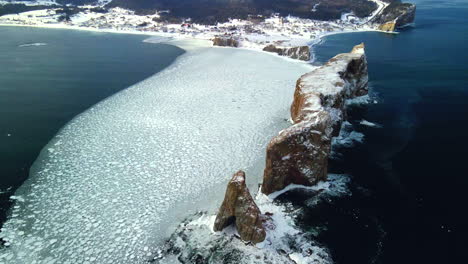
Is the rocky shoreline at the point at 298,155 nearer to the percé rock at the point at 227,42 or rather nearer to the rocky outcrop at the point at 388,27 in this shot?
the percé rock at the point at 227,42

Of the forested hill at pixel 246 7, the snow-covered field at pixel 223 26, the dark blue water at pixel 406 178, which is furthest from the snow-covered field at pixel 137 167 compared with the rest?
the forested hill at pixel 246 7

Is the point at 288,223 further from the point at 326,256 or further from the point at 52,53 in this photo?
the point at 52,53

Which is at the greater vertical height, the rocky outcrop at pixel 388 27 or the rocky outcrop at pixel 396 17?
the rocky outcrop at pixel 396 17

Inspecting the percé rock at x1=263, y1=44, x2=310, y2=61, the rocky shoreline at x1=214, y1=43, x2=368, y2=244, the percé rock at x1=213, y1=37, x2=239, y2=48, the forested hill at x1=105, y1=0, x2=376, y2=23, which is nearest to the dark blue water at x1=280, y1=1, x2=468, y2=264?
the rocky shoreline at x1=214, y1=43, x2=368, y2=244

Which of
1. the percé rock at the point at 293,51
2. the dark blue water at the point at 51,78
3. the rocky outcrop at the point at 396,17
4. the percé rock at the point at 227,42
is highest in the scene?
the rocky outcrop at the point at 396,17

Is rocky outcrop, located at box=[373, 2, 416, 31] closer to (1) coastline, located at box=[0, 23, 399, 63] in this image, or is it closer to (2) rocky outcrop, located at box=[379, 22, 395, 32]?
(2) rocky outcrop, located at box=[379, 22, 395, 32]

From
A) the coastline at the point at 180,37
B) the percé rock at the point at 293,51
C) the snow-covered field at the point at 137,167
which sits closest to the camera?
the snow-covered field at the point at 137,167

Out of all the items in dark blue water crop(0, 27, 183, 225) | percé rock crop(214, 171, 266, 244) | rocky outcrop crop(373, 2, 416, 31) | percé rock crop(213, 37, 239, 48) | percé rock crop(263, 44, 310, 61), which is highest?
rocky outcrop crop(373, 2, 416, 31)
